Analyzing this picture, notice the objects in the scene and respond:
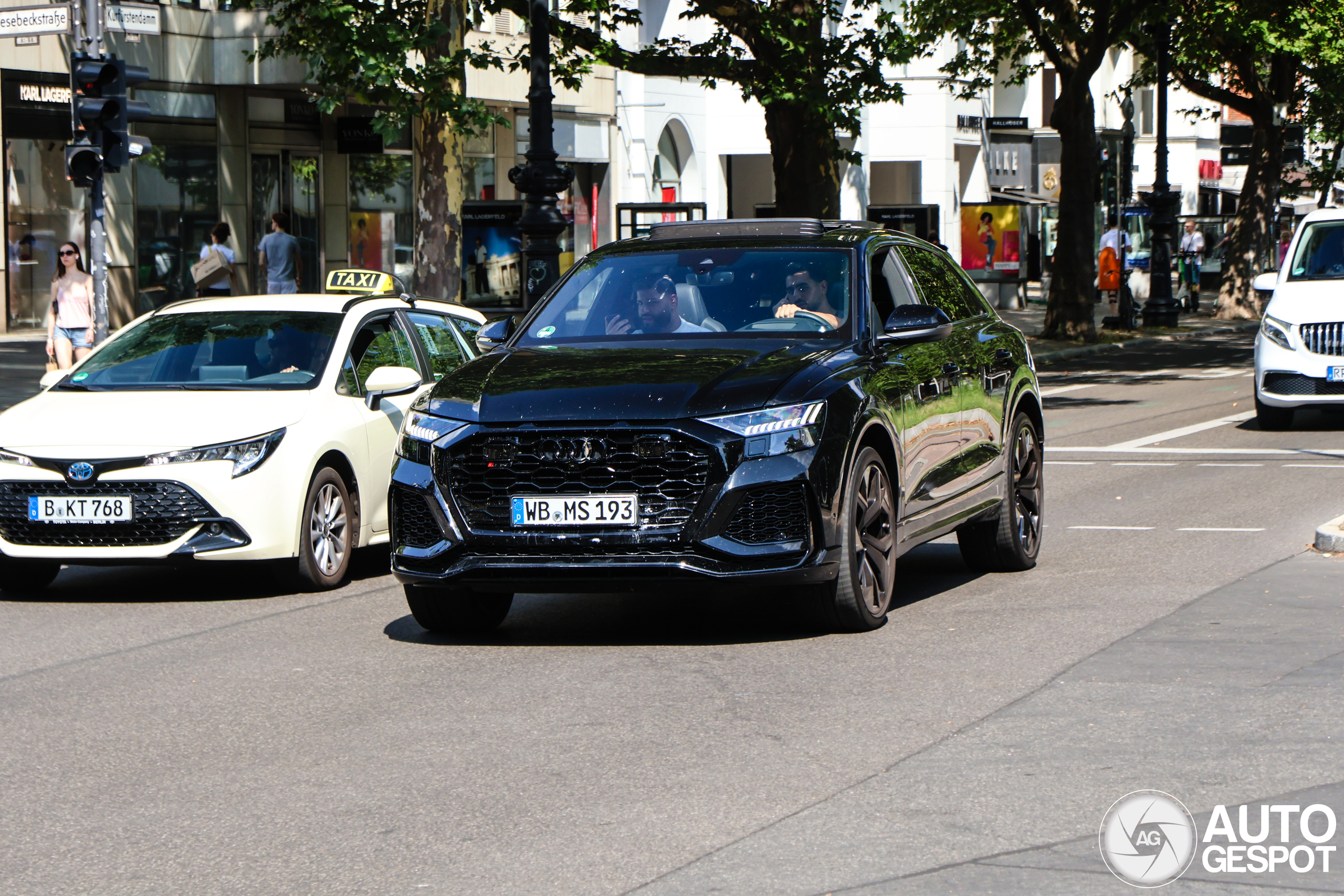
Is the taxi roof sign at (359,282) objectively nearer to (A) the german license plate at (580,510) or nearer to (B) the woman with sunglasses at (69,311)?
(A) the german license plate at (580,510)

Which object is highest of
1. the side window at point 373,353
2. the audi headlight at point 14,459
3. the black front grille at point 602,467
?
the side window at point 373,353

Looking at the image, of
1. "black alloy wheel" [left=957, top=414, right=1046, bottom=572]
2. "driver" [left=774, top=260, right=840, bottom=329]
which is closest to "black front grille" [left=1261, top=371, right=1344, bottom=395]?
"black alloy wheel" [left=957, top=414, right=1046, bottom=572]

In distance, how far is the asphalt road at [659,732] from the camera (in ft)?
16.7

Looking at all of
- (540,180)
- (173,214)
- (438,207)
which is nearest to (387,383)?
(540,180)

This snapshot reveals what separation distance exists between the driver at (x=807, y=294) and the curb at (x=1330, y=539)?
340 centimetres

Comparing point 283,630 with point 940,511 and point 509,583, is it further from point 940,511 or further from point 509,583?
point 940,511

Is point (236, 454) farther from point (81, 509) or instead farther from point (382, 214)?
point (382, 214)

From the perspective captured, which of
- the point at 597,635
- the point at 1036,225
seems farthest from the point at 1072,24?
the point at 597,635

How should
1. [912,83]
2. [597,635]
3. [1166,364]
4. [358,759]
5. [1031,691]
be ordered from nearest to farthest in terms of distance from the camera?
[358,759] < [1031,691] < [597,635] < [1166,364] < [912,83]

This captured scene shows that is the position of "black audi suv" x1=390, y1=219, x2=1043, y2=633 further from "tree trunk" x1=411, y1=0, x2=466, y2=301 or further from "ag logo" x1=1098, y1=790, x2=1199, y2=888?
"tree trunk" x1=411, y1=0, x2=466, y2=301

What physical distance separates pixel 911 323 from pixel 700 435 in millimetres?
1447

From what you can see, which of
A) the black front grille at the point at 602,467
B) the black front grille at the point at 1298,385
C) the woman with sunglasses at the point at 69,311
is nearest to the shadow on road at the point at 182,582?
the black front grille at the point at 602,467

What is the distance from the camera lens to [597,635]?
855 cm

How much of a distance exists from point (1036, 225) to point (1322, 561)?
3602 cm
